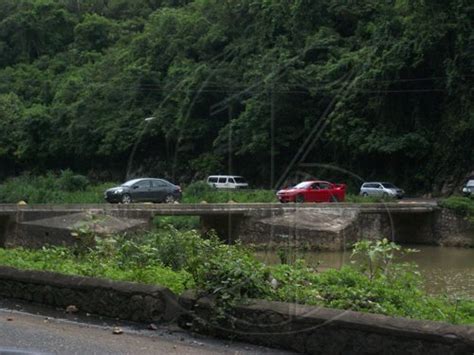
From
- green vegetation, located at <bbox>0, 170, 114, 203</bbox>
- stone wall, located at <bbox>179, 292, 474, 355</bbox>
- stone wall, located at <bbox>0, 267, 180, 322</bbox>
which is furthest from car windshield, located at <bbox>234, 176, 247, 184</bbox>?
stone wall, located at <bbox>179, 292, 474, 355</bbox>

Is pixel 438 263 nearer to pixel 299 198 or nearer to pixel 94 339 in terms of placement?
pixel 299 198

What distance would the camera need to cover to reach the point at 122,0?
100000 mm

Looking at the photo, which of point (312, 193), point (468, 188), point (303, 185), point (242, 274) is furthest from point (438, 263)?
point (242, 274)

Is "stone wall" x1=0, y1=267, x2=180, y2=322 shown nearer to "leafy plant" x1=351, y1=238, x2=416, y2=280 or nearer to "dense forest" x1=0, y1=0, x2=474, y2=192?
"leafy plant" x1=351, y1=238, x2=416, y2=280

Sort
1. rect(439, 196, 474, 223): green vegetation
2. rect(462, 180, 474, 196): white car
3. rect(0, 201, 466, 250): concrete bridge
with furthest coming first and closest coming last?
rect(462, 180, 474, 196): white car → rect(439, 196, 474, 223): green vegetation → rect(0, 201, 466, 250): concrete bridge

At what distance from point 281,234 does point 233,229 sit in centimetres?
317

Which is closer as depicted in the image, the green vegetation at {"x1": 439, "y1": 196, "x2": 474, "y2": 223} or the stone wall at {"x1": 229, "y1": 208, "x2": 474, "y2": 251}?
the stone wall at {"x1": 229, "y1": 208, "x2": 474, "y2": 251}

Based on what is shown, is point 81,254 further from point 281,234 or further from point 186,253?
point 281,234

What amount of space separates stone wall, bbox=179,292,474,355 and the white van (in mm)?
40222

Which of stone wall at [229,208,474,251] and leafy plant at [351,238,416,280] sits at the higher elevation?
leafy plant at [351,238,416,280]

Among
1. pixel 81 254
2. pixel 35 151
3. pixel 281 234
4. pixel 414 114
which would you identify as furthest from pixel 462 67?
pixel 35 151

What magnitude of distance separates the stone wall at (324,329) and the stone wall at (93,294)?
331 millimetres

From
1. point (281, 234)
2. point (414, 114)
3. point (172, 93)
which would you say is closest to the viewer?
point (281, 234)

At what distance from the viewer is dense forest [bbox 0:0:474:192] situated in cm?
4675
